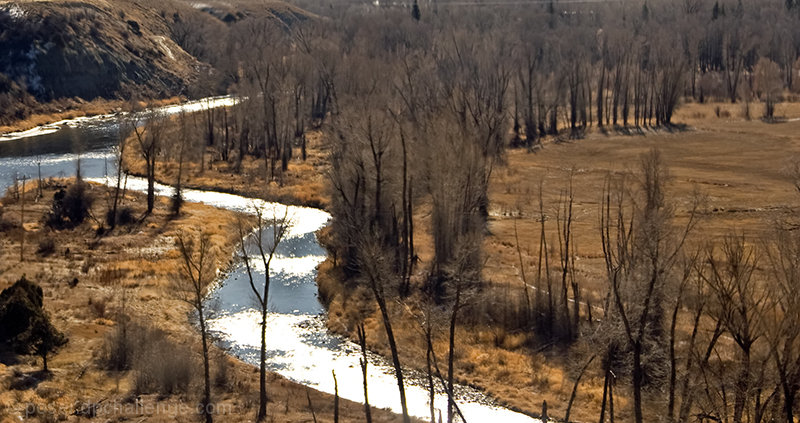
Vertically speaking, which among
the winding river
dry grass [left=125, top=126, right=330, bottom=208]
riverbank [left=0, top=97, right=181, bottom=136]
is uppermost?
riverbank [left=0, top=97, right=181, bottom=136]

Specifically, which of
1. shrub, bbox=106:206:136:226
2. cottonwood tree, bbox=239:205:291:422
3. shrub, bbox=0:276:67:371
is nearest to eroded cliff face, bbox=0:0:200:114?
shrub, bbox=106:206:136:226

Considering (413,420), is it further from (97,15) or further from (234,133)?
(97,15)

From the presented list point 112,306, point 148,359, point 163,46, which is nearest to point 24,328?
point 148,359

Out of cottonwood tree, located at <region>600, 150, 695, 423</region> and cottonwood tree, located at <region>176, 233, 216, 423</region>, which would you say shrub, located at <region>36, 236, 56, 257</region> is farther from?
cottonwood tree, located at <region>600, 150, 695, 423</region>

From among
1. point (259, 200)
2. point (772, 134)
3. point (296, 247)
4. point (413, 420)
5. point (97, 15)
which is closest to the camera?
point (413, 420)

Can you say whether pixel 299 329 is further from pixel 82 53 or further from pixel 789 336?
pixel 82 53

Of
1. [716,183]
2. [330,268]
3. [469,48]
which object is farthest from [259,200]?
[469,48]

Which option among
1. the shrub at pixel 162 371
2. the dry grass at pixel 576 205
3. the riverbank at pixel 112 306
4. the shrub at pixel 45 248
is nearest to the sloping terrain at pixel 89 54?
the dry grass at pixel 576 205
